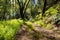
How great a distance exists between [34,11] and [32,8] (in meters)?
2.74

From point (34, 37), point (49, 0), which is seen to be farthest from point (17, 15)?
point (34, 37)

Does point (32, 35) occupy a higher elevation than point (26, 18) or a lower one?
higher

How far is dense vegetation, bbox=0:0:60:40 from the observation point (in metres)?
9.47

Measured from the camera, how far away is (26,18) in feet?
124

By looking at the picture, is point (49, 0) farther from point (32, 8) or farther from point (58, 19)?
point (32, 8)

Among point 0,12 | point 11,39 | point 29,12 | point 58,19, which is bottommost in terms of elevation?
point 29,12

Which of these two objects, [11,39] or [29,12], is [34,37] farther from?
[29,12]

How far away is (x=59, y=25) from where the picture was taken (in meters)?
15.9

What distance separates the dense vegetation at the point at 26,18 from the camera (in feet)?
31.1

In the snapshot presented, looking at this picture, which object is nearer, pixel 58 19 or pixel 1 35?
pixel 1 35

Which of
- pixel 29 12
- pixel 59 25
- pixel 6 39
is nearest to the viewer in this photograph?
pixel 6 39

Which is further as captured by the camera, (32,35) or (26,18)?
(26,18)

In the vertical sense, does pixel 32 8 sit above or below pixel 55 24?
below

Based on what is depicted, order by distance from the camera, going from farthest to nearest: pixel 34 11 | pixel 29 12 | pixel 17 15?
1. pixel 29 12
2. pixel 34 11
3. pixel 17 15
